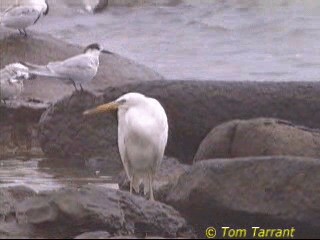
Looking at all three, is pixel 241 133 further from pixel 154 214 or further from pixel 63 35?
pixel 63 35

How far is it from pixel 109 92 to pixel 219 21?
541 inches

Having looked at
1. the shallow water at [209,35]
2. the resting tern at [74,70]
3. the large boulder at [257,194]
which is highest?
the large boulder at [257,194]

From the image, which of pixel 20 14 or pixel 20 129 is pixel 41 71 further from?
pixel 20 14

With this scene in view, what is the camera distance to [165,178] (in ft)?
27.0

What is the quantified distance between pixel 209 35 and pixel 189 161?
1283cm

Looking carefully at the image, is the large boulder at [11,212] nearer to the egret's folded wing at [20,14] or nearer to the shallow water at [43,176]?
the shallow water at [43,176]

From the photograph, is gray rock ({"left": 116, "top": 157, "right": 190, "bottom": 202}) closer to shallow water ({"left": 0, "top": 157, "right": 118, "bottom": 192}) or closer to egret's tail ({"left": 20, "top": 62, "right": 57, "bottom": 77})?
shallow water ({"left": 0, "top": 157, "right": 118, "bottom": 192})

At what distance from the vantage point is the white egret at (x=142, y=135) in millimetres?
7832

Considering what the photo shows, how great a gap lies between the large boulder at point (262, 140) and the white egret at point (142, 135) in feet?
1.28

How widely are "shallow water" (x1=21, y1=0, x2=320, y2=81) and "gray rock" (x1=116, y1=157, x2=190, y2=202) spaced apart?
8.17 metres

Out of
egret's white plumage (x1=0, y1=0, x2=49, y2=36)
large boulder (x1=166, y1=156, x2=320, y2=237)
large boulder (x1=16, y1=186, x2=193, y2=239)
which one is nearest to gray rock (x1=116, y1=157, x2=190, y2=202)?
large boulder (x1=166, y1=156, x2=320, y2=237)

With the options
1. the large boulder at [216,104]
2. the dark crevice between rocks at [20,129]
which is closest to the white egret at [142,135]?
the large boulder at [216,104]

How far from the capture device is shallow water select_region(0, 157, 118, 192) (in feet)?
29.3

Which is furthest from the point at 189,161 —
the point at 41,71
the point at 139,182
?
the point at 41,71
